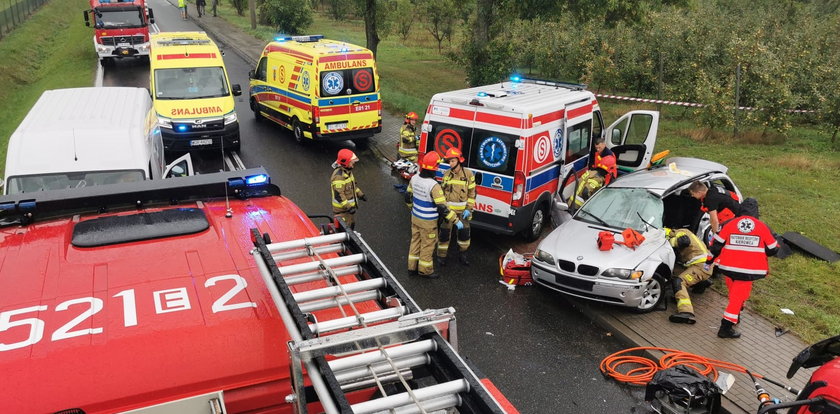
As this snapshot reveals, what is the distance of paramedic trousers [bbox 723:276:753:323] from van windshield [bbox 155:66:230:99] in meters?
11.4

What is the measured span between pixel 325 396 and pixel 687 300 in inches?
265

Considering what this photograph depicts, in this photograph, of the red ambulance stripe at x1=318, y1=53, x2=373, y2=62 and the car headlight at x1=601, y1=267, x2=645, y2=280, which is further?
the red ambulance stripe at x1=318, y1=53, x2=373, y2=62

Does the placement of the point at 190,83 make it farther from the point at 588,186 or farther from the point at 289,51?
the point at 588,186

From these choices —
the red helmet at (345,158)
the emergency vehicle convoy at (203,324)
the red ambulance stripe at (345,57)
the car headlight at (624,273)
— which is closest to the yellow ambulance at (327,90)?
the red ambulance stripe at (345,57)

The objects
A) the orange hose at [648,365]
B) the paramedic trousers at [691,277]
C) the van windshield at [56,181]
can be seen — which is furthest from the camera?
the paramedic trousers at [691,277]

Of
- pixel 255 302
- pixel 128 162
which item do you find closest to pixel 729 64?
pixel 128 162

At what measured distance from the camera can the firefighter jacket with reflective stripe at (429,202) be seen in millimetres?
8445

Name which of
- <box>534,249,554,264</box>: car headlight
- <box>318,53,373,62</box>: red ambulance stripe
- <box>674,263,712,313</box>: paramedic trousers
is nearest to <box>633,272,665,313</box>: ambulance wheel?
<box>674,263,712,313</box>: paramedic trousers

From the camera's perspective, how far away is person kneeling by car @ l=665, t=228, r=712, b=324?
783 centimetres

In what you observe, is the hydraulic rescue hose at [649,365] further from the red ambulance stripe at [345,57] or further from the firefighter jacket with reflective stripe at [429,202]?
the red ambulance stripe at [345,57]

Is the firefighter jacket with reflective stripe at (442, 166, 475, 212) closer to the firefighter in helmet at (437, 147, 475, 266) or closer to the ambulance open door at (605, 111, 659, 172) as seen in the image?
the firefighter in helmet at (437, 147, 475, 266)

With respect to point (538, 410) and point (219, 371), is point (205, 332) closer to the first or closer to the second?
point (219, 371)

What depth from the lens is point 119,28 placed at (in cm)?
2289

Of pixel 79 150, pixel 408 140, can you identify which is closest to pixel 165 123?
pixel 408 140
